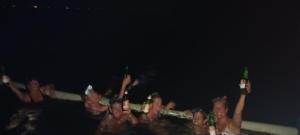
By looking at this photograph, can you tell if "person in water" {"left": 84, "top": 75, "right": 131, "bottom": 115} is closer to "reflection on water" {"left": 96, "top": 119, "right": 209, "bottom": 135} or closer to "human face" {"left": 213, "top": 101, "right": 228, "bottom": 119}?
"reflection on water" {"left": 96, "top": 119, "right": 209, "bottom": 135}

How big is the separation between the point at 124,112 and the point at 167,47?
591 inches

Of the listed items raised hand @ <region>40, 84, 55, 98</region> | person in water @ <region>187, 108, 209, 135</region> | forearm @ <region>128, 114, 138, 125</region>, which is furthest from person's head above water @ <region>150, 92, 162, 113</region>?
raised hand @ <region>40, 84, 55, 98</region>

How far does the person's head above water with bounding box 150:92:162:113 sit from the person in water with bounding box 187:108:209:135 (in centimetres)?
99

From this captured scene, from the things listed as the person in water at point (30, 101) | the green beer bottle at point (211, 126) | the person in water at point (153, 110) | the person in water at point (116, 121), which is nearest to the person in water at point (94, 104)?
the person in water at point (116, 121)

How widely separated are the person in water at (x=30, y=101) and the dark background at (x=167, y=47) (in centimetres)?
78

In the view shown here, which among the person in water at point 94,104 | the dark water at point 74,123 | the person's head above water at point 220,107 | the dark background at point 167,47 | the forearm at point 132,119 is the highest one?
the dark background at point 167,47

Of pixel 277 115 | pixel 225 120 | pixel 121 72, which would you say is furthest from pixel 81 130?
pixel 121 72

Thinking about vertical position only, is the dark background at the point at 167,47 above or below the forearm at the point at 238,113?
above

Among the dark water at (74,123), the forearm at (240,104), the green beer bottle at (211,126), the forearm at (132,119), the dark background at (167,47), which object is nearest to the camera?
the green beer bottle at (211,126)

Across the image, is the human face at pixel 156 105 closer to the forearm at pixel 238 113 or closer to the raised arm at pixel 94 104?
the raised arm at pixel 94 104

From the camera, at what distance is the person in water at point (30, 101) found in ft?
40.3

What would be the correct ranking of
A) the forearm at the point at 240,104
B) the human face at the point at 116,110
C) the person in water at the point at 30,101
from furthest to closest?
the person in water at the point at 30,101, the human face at the point at 116,110, the forearm at the point at 240,104

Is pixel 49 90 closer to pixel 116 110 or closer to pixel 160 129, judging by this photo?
pixel 116 110

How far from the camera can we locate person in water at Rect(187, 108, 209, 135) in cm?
956
